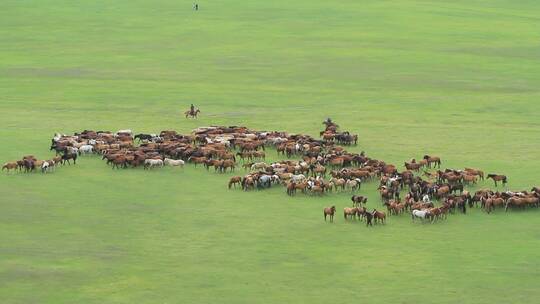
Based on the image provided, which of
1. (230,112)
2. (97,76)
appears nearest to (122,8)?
(97,76)

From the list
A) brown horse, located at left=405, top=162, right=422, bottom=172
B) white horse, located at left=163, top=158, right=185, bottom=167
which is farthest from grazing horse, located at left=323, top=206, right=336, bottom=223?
white horse, located at left=163, top=158, right=185, bottom=167

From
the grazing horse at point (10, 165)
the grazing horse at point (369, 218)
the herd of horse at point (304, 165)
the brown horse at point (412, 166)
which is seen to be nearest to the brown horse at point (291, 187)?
the herd of horse at point (304, 165)

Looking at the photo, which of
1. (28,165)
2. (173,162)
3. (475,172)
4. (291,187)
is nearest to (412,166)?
(475,172)

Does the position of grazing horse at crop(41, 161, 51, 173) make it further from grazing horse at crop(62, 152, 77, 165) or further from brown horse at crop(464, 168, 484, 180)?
brown horse at crop(464, 168, 484, 180)

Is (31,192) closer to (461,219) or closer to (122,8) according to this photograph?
(461,219)

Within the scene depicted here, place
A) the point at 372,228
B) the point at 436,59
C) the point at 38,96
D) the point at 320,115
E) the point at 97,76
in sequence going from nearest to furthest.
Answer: the point at 372,228 → the point at 320,115 → the point at 38,96 → the point at 97,76 → the point at 436,59
